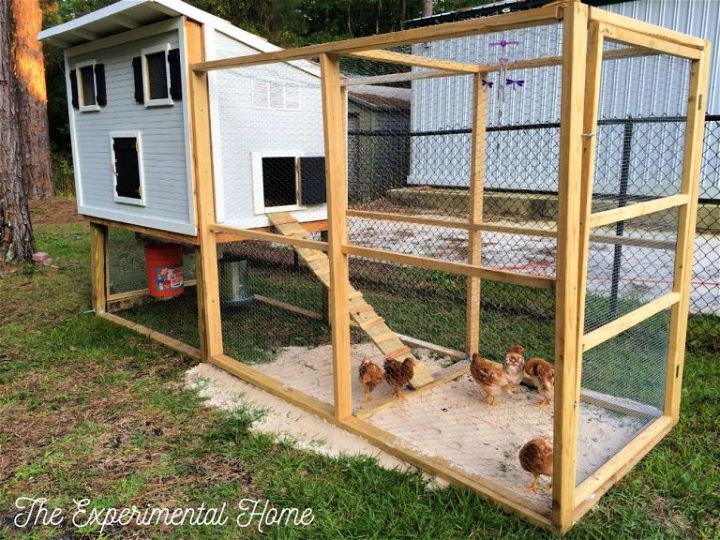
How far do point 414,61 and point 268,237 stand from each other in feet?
4.25

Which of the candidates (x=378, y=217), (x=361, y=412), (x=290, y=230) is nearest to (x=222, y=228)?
(x=290, y=230)

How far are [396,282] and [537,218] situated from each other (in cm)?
262

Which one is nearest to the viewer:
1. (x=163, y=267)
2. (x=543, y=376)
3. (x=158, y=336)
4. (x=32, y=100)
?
(x=543, y=376)

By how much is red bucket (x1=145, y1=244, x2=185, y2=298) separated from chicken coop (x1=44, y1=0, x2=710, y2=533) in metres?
0.02

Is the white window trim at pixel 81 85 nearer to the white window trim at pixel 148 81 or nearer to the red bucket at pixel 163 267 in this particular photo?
the white window trim at pixel 148 81

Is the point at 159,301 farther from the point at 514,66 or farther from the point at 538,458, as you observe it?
the point at 538,458

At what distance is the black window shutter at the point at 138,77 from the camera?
4102 millimetres

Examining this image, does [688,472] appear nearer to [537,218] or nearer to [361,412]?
[361,412]

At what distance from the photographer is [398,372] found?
11.1 ft

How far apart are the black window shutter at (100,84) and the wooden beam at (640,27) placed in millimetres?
3706

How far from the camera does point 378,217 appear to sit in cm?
444

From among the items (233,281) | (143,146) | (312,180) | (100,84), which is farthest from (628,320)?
(100,84)

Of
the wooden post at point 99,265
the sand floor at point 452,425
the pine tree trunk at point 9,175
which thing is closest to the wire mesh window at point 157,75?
the wooden post at point 99,265

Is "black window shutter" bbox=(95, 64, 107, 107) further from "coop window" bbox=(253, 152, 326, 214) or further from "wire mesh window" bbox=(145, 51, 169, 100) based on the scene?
"coop window" bbox=(253, 152, 326, 214)
